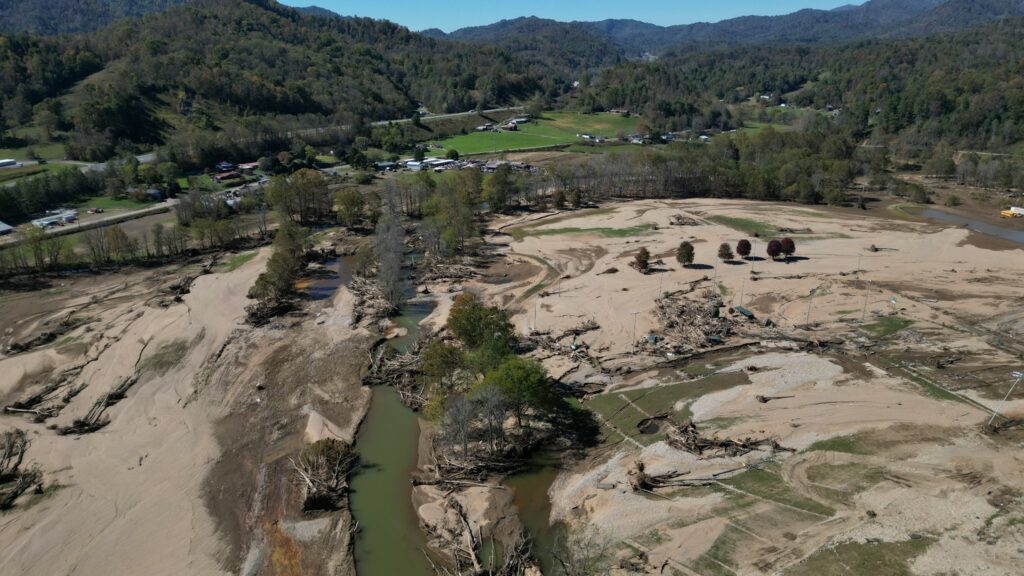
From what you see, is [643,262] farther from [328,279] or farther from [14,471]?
[14,471]

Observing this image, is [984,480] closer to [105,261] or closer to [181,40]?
[105,261]

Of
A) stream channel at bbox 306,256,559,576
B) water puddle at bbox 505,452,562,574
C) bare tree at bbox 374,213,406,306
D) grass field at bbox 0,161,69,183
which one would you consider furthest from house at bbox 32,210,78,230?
water puddle at bbox 505,452,562,574

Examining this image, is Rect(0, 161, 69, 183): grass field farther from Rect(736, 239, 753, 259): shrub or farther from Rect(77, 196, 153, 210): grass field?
Rect(736, 239, 753, 259): shrub

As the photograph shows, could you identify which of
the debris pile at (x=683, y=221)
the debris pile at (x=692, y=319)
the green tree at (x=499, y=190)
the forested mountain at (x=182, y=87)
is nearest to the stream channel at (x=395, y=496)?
the debris pile at (x=692, y=319)

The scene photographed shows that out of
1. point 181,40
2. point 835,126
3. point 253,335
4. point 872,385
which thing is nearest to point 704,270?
point 872,385

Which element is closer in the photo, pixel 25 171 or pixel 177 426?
pixel 177 426

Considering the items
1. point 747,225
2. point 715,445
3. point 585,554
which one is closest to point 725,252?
point 747,225

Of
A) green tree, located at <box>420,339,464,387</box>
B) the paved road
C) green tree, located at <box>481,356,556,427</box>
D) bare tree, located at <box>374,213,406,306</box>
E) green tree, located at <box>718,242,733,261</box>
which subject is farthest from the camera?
the paved road

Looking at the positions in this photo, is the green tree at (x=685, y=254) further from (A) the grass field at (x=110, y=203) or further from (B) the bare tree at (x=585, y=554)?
(A) the grass field at (x=110, y=203)
